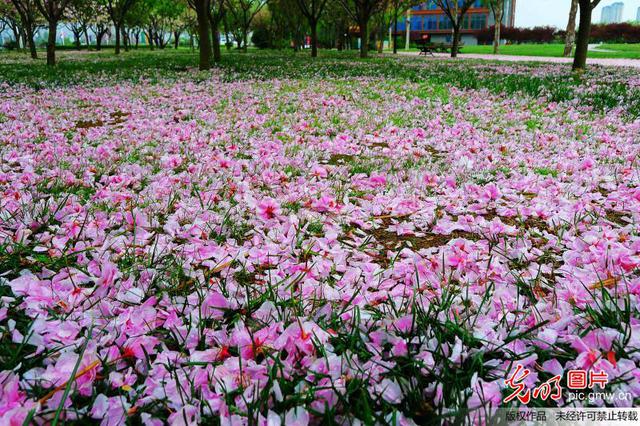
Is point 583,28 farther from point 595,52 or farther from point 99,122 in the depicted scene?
point 595,52

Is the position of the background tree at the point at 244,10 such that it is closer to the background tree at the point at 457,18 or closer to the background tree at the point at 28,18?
the background tree at the point at 28,18

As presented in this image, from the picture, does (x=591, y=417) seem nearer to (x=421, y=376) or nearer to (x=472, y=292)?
(x=421, y=376)

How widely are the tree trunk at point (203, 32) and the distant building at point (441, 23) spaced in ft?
214

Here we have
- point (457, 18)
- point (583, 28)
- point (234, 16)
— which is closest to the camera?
point (583, 28)

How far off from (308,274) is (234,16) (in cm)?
4072

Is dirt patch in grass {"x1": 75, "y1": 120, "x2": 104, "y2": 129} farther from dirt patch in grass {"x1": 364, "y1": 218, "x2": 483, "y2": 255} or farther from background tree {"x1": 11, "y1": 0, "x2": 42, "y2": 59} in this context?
background tree {"x1": 11, "y1": 0, "x2": 42, "y2": 59}

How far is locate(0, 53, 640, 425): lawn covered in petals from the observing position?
155 centimetres

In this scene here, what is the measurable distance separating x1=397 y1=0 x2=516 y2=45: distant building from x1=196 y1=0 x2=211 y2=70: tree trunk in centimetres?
6512

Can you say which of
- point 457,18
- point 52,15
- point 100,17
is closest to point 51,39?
point 52,15

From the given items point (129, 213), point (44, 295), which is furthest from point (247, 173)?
point (44, 295)

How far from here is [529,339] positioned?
5.84 ft

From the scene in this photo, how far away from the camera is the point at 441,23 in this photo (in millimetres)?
79938

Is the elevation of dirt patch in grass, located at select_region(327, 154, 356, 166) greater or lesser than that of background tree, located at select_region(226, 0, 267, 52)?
lesser

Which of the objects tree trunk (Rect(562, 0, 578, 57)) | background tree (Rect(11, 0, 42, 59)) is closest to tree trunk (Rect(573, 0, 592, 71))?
tree trunk (Rect(562, 0, 578, 57))
